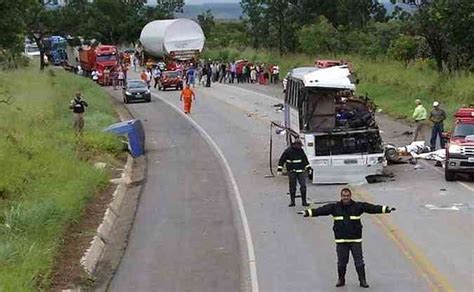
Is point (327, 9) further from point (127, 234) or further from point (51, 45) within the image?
point (127, 234)

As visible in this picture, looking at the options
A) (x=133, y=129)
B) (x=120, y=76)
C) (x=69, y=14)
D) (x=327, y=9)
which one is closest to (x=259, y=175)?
(x=133, y=129)

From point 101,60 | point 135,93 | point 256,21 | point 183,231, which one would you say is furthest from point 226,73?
point 183,231

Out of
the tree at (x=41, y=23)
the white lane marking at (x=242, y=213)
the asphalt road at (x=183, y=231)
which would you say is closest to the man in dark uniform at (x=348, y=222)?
the white lane marking at (x=242, y=213)

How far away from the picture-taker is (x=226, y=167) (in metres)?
28.7

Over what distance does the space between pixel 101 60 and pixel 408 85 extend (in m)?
31.5

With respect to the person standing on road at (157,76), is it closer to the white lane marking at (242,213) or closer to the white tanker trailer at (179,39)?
the white tanker trailer at (179,39)

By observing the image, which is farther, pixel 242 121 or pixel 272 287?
pixel 242 121

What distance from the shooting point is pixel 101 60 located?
72438 mm

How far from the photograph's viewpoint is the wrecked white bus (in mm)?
24172

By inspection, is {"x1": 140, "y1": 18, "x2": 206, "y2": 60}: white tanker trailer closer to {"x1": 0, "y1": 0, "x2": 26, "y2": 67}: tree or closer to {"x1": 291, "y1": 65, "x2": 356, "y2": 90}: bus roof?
{"x1": 0, "y1": 0, "x2": 26, "y2": 67}: tree

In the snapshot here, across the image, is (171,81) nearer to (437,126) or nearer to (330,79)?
(437,126)

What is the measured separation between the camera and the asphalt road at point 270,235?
14.9m

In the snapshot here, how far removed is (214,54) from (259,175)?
57289mm

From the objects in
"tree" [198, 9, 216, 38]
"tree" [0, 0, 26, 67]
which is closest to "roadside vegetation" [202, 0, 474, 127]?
"tree" [198, 9, 216, 38]
